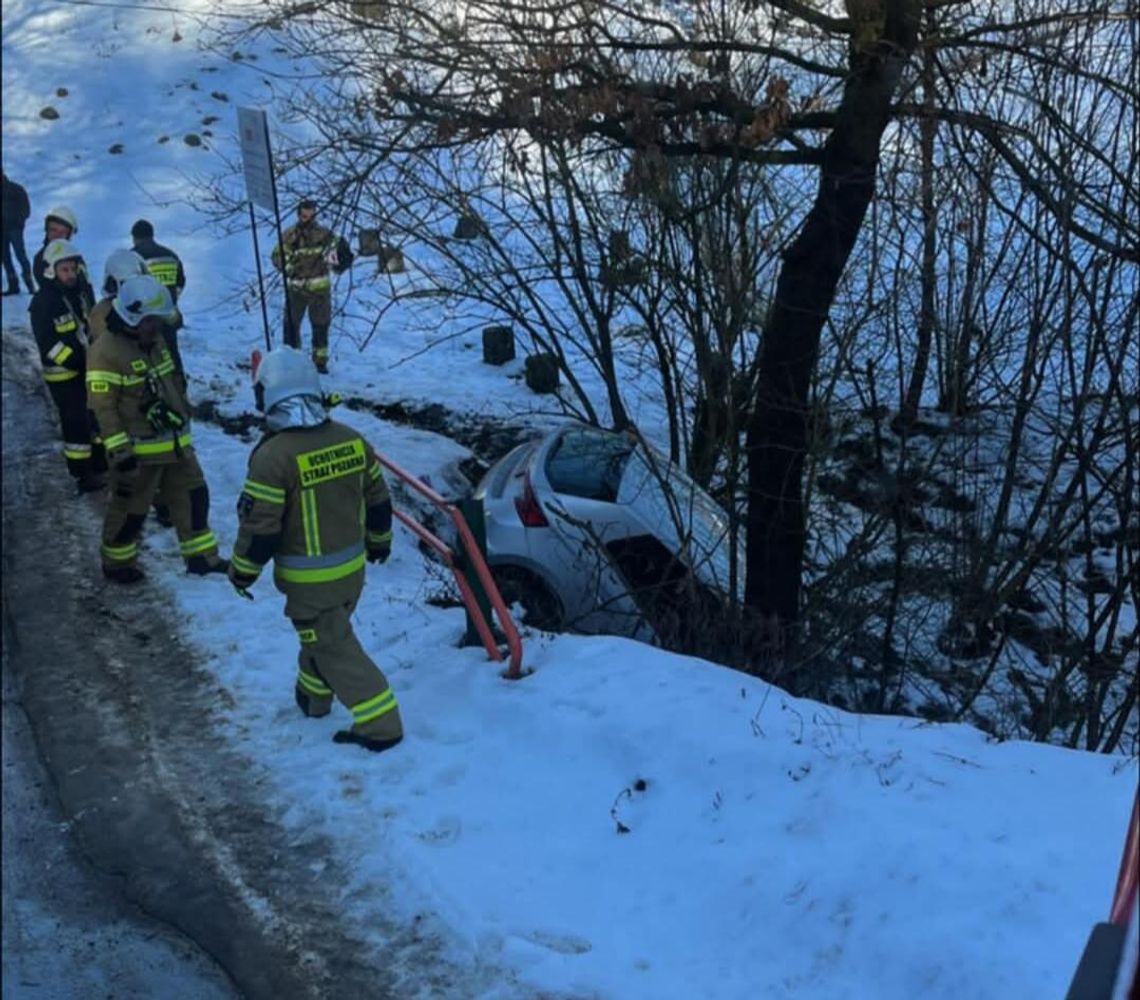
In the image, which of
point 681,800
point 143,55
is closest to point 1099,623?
point 681,800

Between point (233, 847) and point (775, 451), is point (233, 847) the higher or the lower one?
the lower one

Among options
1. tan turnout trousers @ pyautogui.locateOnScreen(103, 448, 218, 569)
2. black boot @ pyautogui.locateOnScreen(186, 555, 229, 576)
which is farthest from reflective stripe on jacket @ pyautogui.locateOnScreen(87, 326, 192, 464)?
black boot @ pyautogui.locateOnScreen(186, 555, 229, 576)

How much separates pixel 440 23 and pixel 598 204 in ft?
6.58

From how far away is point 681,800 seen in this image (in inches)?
218

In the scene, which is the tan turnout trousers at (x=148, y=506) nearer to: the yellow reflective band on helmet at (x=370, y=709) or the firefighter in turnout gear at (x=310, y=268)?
the firefighter in turnout gear at (x=310, y=268)

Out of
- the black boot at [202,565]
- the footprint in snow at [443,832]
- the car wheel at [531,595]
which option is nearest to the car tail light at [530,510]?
the car wheel at [531,595]

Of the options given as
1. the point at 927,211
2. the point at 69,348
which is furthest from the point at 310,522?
the point at 927,211

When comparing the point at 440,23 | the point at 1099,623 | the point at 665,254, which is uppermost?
the point at 440,23

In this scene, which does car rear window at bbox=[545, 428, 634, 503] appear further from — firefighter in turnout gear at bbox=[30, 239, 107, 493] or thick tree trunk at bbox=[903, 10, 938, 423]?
firefighter in turnout gear at bbox=[30, 239, 107, 493]

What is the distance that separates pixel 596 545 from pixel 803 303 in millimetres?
2178

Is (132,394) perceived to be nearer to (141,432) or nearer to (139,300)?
(141,432)

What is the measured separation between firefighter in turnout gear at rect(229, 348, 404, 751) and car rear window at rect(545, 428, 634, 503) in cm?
266

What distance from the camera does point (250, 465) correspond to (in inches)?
225

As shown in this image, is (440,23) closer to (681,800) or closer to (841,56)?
(841,56)
